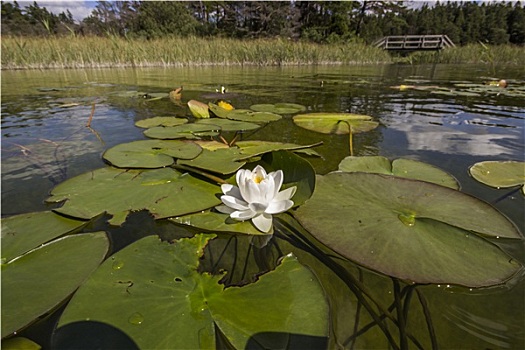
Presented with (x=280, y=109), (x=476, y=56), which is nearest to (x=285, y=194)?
(x=280, y=109)

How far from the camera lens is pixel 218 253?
0.74 m

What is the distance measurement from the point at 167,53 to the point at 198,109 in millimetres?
6429

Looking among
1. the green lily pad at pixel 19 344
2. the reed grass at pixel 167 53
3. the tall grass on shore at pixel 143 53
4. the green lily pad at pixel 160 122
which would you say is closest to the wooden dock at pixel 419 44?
the reed grass at pixel 167 53

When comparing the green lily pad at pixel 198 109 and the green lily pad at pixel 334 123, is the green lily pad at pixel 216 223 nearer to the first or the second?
the green lily pad at pixel 334 123

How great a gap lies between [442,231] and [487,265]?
0.38ft

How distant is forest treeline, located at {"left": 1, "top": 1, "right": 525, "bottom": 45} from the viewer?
1580 centimetres

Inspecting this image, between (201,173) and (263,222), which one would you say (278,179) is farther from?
(201,173)

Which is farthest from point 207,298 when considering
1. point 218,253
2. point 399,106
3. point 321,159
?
point 399,106

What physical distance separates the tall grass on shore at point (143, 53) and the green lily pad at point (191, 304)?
7.66 meters

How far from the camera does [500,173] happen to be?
3.61 ft

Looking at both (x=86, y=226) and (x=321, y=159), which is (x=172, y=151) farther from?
(x=321, y=159)

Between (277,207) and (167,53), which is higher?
(167,53)

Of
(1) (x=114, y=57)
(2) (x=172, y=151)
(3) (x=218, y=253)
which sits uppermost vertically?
(1) (x=114, y=57)

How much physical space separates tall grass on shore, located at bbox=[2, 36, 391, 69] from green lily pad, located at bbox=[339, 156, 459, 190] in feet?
24.4
